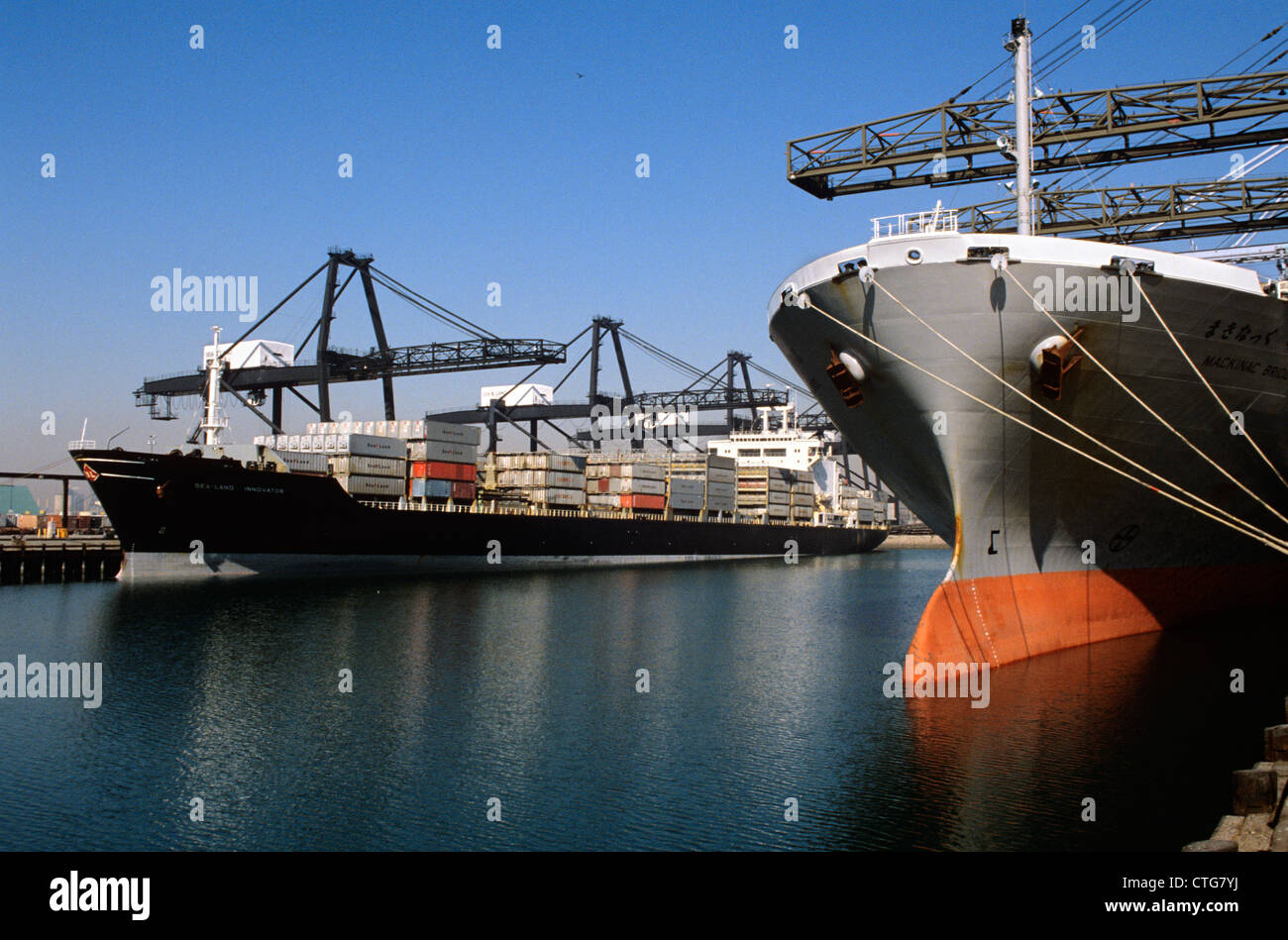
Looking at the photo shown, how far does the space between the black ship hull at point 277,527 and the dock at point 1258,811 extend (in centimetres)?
3617

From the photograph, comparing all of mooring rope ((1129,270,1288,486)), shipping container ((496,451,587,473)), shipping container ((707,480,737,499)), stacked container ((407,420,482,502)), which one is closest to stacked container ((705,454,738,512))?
shipping container ((707,480,737,499))

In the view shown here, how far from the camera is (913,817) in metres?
10.4

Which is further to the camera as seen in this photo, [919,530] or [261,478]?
[919,530]

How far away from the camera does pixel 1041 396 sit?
52.5 feet

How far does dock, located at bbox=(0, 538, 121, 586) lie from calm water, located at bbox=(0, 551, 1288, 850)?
1762 centimetres

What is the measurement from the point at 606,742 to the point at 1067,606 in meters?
10.4

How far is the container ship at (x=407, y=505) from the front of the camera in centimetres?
3706

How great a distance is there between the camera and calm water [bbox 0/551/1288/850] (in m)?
10.1

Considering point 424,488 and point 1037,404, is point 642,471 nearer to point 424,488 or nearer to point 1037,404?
point 424,488

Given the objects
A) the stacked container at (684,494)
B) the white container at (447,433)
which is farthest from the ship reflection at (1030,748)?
the stacked container at (684,494)

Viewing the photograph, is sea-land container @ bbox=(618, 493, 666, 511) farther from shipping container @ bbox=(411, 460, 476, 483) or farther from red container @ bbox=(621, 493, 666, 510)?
shipping container @ bbox=(411, 460, 476, 483)
